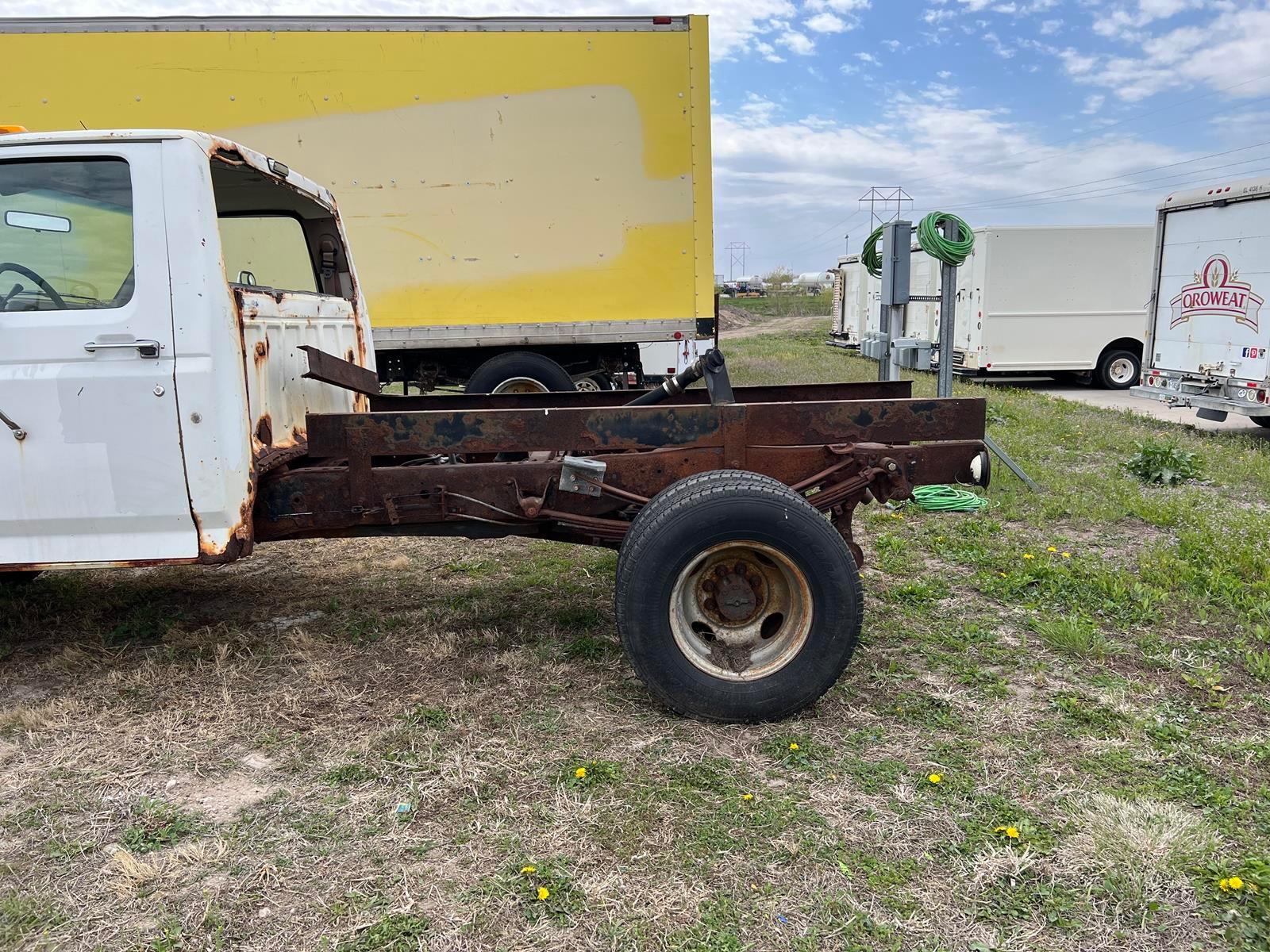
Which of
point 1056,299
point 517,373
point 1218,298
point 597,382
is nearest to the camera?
point 517,373

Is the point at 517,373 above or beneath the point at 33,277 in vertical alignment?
beneath

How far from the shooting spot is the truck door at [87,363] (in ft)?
10.3

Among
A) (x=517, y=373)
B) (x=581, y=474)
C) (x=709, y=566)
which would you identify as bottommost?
(x=709, y=566)

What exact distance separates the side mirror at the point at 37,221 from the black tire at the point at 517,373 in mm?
4669

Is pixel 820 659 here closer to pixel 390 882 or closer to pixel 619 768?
pixel 619 768

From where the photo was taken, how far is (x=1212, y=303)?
9.67 metres

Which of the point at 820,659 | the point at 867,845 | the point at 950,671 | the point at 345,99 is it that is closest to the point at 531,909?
the point at 867,845

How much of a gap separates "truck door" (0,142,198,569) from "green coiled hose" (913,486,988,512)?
4.84m

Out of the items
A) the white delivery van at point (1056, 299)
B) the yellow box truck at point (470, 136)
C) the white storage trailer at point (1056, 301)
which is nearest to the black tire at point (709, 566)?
the yellow box truck at point (470, 136)

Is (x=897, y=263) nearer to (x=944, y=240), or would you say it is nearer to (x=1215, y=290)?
(x=944, y=240)

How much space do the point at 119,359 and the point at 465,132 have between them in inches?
197

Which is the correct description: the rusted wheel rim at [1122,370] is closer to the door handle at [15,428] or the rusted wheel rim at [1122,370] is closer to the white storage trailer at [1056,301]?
the white storage trailer at [1056,301]

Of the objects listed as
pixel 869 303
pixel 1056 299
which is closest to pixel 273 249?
pixel 1056 299

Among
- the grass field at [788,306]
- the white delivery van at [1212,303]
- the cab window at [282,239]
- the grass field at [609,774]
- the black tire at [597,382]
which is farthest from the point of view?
the grass field at [788,306]
